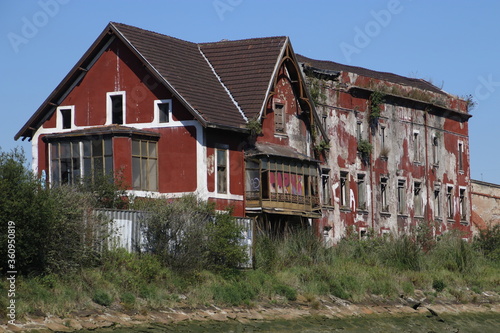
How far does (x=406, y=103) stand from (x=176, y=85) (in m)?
19.6

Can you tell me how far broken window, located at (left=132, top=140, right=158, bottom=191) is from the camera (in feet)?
139

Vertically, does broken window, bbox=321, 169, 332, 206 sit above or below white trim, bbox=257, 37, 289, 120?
below

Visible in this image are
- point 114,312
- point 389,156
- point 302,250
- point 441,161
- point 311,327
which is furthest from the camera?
point 441,161

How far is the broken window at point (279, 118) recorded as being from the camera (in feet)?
157

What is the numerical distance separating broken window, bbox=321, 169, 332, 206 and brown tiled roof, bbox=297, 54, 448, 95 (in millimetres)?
6573

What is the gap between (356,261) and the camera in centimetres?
4481

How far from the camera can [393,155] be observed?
57.4m

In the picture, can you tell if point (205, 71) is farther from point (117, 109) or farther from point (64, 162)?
point (64, 162)

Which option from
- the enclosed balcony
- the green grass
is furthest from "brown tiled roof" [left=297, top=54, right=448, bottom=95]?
the green grass

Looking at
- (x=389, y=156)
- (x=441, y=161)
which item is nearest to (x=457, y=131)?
(x=441, y=161)

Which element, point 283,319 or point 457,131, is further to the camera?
point 457,131

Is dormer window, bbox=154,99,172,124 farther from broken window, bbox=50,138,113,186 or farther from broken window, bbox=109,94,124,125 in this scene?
broken window, bbox=50,138,113,186

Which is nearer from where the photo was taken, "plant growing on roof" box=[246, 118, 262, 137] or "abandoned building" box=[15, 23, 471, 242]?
"abandoned building" box=[15, 23, 471, 242]

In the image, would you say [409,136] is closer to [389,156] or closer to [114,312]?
[389,156]
